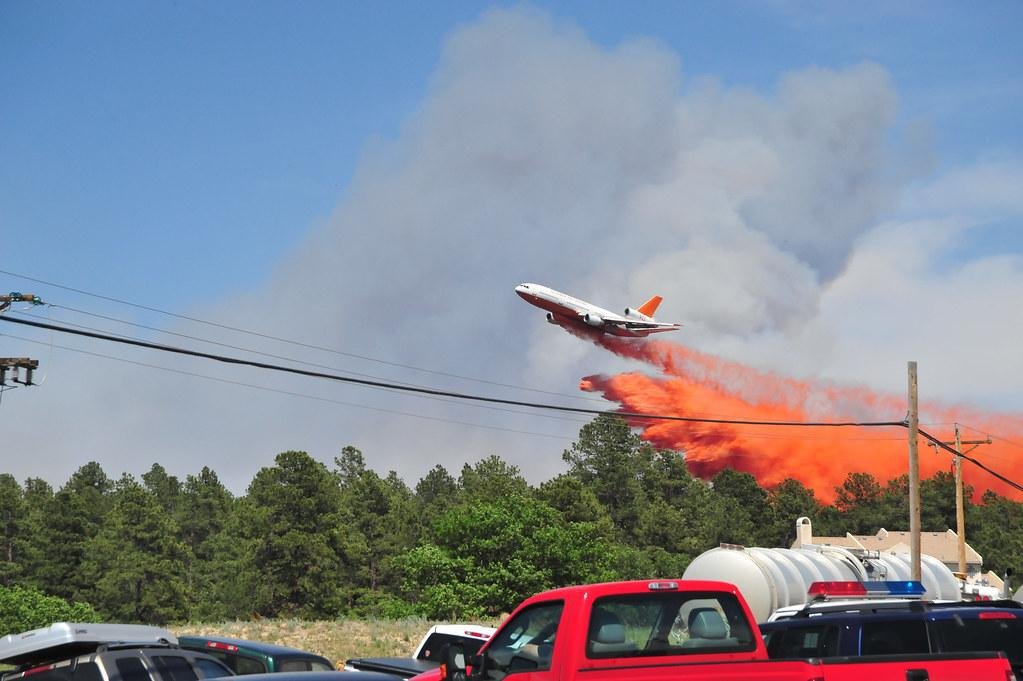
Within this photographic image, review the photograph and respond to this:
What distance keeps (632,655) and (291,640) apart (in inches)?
1437

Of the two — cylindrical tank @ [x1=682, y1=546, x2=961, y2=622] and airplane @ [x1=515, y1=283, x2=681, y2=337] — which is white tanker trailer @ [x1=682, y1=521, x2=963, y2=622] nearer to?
cylindrical tank @ [x1=682, y1=546, x2=961, y2=622]

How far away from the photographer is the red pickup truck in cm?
926

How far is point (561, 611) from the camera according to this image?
32.6ft

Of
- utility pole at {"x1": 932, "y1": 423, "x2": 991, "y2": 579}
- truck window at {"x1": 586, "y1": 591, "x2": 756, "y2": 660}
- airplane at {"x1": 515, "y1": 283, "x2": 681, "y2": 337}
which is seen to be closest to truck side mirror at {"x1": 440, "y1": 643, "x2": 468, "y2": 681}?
truck window at {"x1": 586, "y1": 591, "x2": 756, "y2": 660}

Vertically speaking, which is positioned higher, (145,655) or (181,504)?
(181,504)

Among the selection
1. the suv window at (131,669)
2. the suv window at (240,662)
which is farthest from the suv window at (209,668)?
the suv window at (240,662)

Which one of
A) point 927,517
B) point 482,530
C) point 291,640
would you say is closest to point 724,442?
point 927,517

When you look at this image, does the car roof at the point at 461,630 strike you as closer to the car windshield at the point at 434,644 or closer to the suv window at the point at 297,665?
the car windshield at the point at 434,644

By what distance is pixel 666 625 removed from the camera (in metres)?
10.1

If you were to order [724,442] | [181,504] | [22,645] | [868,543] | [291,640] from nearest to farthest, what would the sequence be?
[22,645], [291,640], [868,543], [724,442], [181,504]

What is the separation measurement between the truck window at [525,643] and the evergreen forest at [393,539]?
6027 cm

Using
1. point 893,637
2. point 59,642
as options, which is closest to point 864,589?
point 893,637

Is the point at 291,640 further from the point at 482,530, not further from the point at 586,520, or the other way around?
the point at 586,520

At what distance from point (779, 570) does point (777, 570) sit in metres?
0.12
